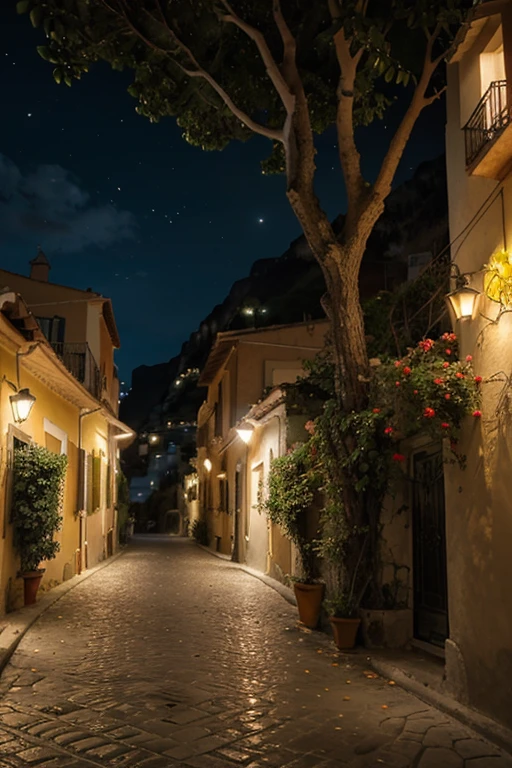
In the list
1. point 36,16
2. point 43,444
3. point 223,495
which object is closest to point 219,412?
point 223,495

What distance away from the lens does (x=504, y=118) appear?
5535 millimetres

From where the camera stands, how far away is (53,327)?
19.6m

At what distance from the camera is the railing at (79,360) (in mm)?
18734

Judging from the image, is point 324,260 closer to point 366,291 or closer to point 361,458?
point 361,458

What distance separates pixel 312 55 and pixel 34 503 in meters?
8.18

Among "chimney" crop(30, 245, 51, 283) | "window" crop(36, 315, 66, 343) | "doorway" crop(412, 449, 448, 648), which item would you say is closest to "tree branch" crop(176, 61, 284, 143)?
"doorway" crop(412, 449, 448, 648)

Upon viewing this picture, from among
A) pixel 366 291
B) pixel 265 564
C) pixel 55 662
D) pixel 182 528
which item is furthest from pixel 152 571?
pixel 182 528

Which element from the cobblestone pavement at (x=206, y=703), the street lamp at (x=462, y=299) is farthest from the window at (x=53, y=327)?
the street lamp at (x=462, y=299)

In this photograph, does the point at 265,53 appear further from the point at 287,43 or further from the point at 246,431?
the point at 246,431

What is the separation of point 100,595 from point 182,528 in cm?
3620

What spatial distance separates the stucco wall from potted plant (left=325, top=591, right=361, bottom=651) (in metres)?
2.06

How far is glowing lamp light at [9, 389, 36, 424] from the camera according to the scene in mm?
10359

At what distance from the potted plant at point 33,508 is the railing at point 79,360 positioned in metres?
7.39

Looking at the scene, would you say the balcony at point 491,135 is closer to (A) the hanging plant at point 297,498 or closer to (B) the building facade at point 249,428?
(A) the hanging plant at point 297,498
